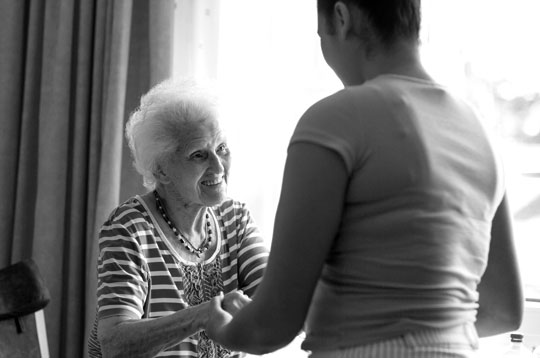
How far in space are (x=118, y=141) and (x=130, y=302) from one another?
0.93 meters

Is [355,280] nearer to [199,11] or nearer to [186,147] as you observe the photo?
[186,147]

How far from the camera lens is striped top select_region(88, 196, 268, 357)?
5.84 ft

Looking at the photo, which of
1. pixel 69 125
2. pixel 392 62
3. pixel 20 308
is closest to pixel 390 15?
pixel 392 62

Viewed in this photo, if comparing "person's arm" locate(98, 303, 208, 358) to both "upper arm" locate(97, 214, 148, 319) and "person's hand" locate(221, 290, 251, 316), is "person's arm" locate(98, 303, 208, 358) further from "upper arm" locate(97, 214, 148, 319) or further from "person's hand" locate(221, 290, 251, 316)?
"person's hand" locate(221, 290, 251, 316)

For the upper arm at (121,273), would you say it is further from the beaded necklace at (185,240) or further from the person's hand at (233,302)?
the person's hand at (233,302)

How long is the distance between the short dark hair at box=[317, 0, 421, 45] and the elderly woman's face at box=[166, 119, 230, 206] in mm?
942

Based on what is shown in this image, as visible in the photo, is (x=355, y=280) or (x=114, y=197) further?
(x=114, y=197)

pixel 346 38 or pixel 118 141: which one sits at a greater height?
pixel 346 38

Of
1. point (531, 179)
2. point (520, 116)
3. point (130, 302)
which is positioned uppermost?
point (520, 116)

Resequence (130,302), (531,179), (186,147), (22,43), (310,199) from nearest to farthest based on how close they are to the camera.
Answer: (310,199) < (130,302) < (186,147) < (531,179) < (22,43)

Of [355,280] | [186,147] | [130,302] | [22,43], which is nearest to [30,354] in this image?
[130,302]

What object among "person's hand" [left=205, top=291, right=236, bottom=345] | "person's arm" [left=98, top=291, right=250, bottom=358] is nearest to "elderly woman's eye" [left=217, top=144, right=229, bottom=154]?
"person's arm" [left=98, top=291, right=250, bottom=358]

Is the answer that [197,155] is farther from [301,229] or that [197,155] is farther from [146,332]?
[301,229]

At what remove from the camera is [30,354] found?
2.15 m
